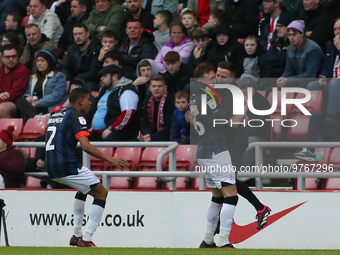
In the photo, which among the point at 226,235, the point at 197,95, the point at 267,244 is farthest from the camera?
the point at 267,244

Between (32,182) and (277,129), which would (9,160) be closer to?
(32,182)

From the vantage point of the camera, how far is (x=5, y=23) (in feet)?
45.8

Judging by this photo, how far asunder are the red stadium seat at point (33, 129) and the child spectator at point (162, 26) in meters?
2.82

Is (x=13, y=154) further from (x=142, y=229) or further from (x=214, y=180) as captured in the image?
(x=214, y=180)

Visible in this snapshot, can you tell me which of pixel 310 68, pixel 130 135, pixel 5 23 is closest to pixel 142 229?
pixel 130 135

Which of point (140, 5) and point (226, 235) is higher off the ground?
point (140, 5)

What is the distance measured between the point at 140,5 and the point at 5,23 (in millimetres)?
3943

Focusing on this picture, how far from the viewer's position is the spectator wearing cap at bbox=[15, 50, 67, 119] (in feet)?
35.7

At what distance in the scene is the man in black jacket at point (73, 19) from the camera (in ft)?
42.1

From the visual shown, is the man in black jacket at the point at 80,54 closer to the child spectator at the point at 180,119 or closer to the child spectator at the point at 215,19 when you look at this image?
the child spectator at the point at 215,19

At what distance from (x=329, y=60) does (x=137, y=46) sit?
379 cm

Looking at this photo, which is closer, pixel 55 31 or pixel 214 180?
pixel 214 180

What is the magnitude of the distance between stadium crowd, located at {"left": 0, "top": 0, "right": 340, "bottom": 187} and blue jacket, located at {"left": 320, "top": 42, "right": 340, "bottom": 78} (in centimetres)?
2

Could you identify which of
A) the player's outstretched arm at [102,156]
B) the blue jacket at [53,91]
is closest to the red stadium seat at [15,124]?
the blue jacket at [53,91]
